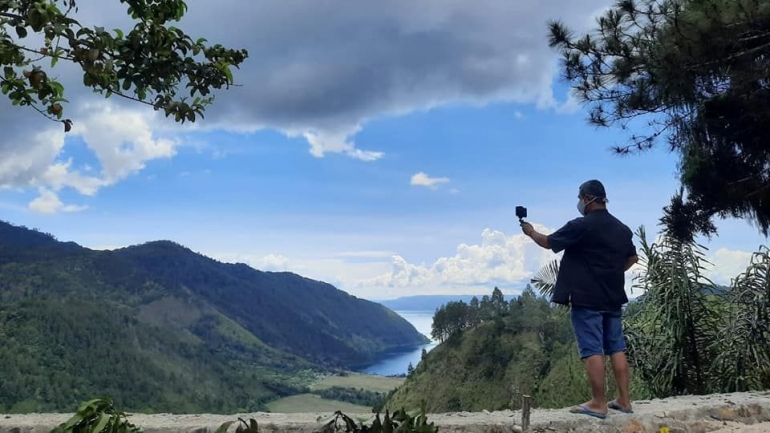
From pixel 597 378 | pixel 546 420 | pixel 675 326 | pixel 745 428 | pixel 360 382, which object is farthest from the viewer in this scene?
pixel 360 382

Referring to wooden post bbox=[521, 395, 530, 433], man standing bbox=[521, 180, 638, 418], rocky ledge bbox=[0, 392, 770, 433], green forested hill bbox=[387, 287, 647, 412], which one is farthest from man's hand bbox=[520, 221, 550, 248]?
green forested hill bbox=[387, 287, 647, 412]

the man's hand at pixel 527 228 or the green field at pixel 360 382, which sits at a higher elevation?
the man's hand at pixel 527 228

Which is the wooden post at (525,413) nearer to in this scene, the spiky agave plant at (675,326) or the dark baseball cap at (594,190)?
the dark baseball cap at (594,190)

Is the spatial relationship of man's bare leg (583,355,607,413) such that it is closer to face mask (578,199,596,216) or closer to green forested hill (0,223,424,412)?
face mask (578,199,596,216)

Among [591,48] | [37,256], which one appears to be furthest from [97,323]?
[591,48]

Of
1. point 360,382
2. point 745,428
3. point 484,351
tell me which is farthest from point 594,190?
point 360,382

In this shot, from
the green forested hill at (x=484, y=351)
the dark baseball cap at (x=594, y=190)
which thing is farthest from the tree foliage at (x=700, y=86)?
the green forested hill at (x=484, y=351)

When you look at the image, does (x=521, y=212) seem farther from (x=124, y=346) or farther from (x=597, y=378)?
(x=124, y=346)

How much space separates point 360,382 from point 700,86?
5012 inches

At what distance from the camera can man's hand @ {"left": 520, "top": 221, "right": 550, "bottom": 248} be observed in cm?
436

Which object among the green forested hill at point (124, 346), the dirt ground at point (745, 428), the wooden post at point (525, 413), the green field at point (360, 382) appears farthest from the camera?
the green field at point (360, 382)

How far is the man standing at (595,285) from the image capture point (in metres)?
4.30

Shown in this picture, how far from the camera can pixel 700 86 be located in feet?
26.2

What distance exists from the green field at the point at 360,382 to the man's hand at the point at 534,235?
114 m
